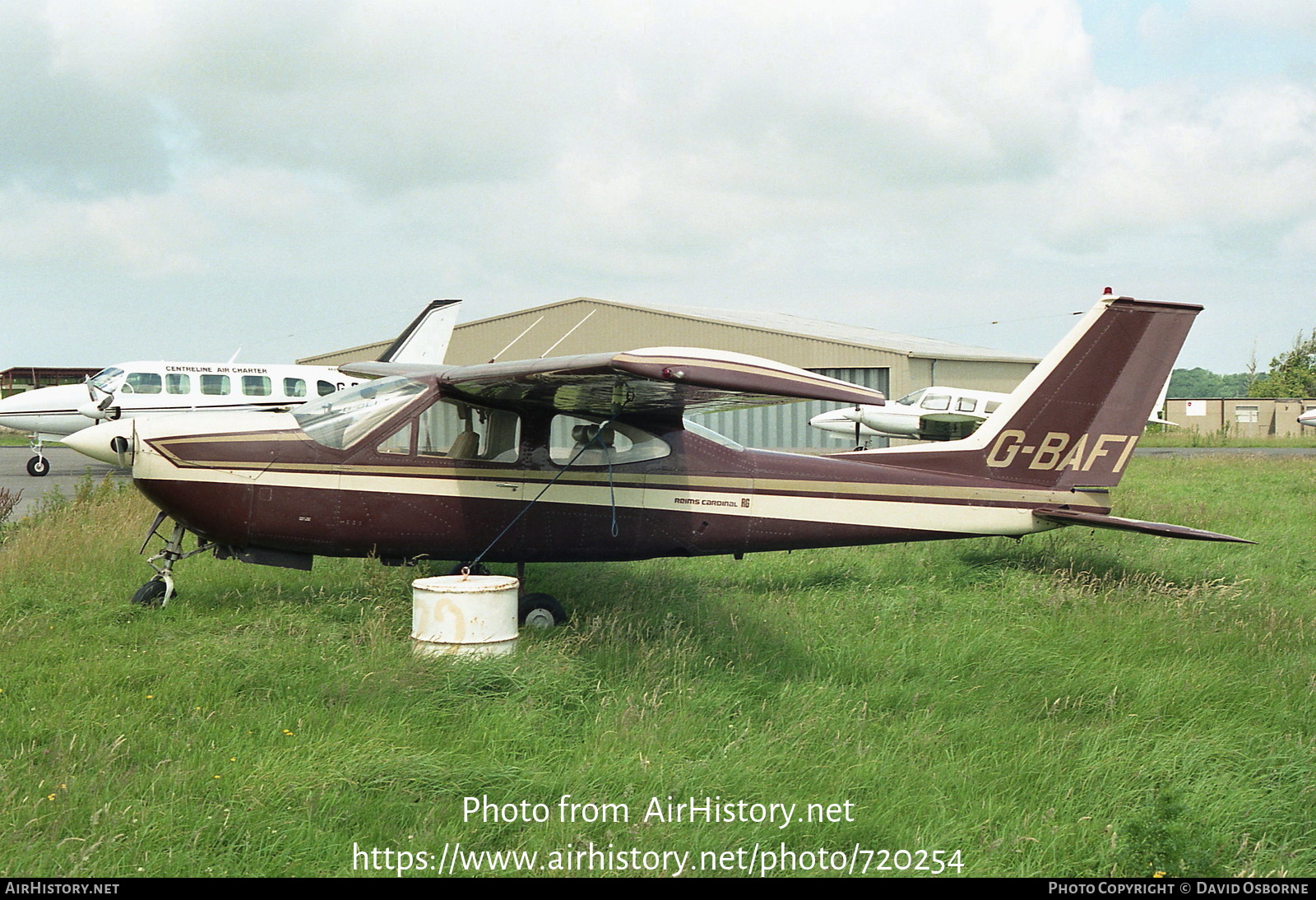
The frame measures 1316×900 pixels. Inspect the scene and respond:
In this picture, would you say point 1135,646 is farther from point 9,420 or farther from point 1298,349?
point 1298,349

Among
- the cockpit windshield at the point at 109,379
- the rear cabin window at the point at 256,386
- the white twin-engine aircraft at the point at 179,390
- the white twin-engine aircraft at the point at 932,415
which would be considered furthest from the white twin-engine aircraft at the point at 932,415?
the cockpit windshield at the point at 109,379

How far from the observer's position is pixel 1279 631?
6484 mm

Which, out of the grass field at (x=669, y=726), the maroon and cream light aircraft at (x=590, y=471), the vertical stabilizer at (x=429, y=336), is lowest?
the grass field at (x=669, y=726)

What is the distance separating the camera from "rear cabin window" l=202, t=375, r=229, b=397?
65.9 ft

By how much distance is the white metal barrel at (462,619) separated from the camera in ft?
17.7

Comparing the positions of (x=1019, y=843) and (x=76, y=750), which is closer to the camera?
(x=1019, y=843)

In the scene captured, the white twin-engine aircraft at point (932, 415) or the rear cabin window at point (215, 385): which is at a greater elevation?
the rear cabin window at point (215, 385)

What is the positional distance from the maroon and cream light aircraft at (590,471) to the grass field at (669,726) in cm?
62

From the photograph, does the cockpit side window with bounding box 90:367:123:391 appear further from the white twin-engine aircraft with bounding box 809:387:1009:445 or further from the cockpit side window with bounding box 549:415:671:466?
the white twin-engine aircraft with bounding box 809:387:1009:445

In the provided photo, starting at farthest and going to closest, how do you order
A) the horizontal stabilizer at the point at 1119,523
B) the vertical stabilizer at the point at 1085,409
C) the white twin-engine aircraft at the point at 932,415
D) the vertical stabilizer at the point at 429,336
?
the white twin-engine aircraft at the point at 932,415 → the vertical stabilizer at the point at 429,336 → the vertical stabilizer at the point at 1085,409 → the horizontal stabilizer at the point at 1119,523

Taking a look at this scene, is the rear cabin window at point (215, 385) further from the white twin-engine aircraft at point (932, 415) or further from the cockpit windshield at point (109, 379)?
the white twin-engine aircraft at point (932, 415)

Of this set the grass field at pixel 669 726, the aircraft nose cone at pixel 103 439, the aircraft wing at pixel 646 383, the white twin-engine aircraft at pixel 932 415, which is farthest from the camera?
the white twin-engine aircraft at pixel 932 415

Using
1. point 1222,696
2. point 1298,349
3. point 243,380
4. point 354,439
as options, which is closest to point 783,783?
point 1222,696
